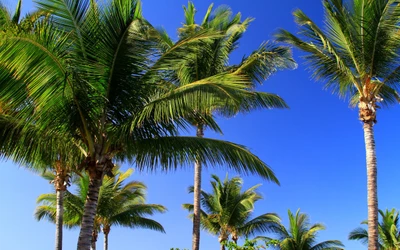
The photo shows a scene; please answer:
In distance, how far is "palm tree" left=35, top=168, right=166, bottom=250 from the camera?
20.8m

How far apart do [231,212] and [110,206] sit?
718 cm

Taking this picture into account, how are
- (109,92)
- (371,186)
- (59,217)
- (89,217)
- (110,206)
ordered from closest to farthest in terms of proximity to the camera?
1. (89,217)
2. (109,92)
3. (371,186)
4. (59,217)
5. (110,206)

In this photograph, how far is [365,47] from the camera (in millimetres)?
12266

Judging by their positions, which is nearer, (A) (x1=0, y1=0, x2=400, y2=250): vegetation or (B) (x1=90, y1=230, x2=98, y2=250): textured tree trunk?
(A) (x1=0, y1=0, x2=400, y2=250): vegetation

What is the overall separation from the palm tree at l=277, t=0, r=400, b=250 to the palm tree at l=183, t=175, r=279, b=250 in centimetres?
1277

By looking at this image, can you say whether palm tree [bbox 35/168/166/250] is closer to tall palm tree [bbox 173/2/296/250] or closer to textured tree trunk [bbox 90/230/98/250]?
textured tree trunk [bbox 90/230/98/250]

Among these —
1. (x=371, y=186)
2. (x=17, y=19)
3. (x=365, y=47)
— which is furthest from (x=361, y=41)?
(x=17, y=19)

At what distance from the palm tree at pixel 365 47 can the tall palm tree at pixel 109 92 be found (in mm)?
4631

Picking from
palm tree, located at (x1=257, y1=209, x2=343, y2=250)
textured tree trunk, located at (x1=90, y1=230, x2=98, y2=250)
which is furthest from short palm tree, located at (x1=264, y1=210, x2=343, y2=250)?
textured tree trunk, located at (x1=90, y1=230, x2=98, y2=250)

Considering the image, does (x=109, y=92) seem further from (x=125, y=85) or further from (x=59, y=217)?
(x=59, y=217)

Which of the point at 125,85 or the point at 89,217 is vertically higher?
the point at 125,85

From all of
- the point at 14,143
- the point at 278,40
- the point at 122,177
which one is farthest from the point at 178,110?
the point at 122,177

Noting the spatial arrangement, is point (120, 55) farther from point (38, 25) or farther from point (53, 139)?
point (53, 139)

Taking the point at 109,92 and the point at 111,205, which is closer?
the point at 109,92
